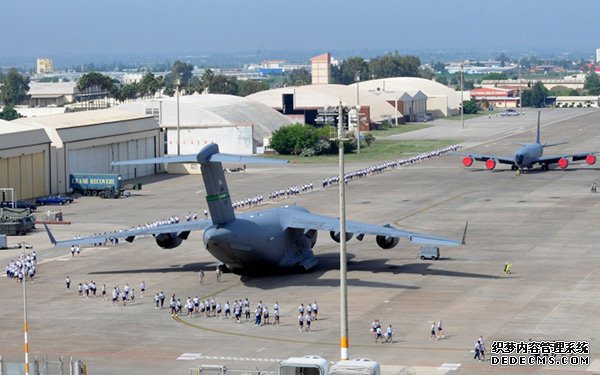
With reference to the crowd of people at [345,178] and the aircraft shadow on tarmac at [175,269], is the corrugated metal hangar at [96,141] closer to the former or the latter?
the crowd of people at [345,178]

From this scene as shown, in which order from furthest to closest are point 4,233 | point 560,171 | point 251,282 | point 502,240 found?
1. point 560,171
2. point 4,233
3. point 502,240
4. point 251,282

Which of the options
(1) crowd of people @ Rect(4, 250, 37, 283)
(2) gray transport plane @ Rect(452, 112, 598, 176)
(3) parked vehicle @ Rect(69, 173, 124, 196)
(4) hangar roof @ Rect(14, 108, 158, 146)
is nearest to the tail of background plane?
(1) crowd of people @ Rect(4, 250, 37, 283)

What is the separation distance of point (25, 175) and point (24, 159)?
1.65 meters

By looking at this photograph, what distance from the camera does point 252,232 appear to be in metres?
73.8

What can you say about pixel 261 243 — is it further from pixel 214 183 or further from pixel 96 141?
pixel 96 141

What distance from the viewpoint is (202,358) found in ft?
188

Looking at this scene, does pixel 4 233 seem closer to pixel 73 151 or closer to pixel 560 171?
pixel 73 151

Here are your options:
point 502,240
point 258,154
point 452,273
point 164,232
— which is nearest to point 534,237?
point 502,240

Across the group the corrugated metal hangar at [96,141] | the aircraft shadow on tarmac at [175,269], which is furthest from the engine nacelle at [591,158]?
the aircraft shadow on tarmac at [175,269]

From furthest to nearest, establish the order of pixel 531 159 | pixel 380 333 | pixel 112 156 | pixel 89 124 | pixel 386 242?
1. pixel 112 156
2. pixel 531 159
3. pixel 89 124
4. pixel 386 242
5. pixel 380 333

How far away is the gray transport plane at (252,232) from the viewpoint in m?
71.5

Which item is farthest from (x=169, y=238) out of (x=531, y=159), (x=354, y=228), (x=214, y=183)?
(x=531, y=159)

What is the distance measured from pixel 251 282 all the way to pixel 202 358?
19.5 meters

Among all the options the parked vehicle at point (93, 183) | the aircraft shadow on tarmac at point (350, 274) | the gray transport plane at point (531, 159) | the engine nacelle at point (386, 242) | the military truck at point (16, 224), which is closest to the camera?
the aircraft shadow on tarmac at point (350, 274)
